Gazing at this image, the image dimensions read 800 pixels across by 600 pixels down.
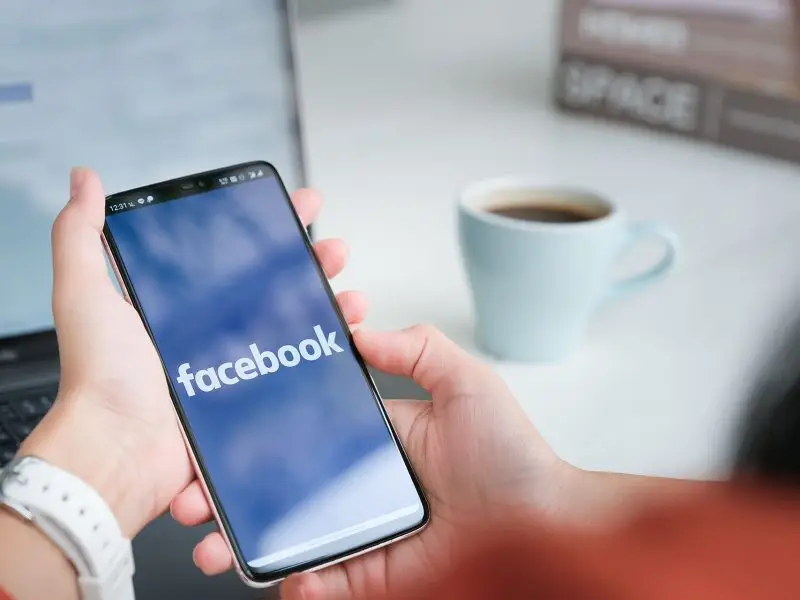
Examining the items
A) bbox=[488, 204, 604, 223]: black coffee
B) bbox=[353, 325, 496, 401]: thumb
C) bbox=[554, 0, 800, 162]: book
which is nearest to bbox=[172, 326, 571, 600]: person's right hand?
bbox=[353, 325, 496, 401]: thumb

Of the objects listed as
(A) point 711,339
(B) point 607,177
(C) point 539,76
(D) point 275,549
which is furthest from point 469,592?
(C) point 539,76

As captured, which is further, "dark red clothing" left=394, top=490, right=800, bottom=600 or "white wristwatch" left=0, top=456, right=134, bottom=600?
"white wristwatch" left=0, top=456, right=134, bottom=600

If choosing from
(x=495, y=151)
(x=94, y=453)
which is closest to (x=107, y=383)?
(x=94, y=453)

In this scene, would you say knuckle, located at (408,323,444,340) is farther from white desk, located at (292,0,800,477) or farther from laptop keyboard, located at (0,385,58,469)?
laptop keyboard, located at (0,385,58,469)

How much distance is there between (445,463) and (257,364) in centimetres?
9

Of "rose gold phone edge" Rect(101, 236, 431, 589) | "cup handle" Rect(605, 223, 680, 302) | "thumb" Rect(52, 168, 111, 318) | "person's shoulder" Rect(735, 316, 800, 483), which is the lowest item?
"rose gold phone edge" Rect(101, 236, 431, 589)

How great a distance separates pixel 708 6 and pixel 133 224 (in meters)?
0.51

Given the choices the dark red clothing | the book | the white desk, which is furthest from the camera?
the book

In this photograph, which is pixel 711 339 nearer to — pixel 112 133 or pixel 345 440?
pixel 345 440

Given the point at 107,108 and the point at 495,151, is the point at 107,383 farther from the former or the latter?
the point at 495,151

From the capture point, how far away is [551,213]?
51 centimetres

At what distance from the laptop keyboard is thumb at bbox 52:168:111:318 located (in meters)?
0.08

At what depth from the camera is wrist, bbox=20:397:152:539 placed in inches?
14.0

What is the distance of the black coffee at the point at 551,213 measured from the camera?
0.50m
